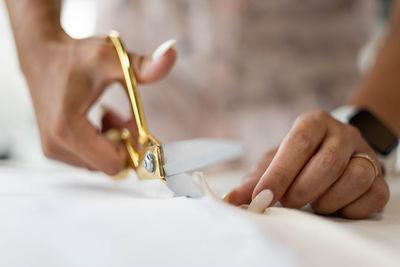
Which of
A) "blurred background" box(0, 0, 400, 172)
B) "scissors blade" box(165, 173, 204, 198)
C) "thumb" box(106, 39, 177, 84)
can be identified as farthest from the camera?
"blurred background" box(0, 0, 400, 172)

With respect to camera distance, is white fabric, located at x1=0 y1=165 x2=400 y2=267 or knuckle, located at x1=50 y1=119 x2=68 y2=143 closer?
white fabric, located at x1=0 y1=165 x2=400 y2=267

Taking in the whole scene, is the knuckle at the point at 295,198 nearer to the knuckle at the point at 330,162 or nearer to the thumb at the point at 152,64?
the knuckle at the point at 330,162

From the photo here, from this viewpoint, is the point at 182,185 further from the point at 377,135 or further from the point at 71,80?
the point at 377,135

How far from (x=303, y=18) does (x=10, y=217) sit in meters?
0.74

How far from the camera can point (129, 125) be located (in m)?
0.70

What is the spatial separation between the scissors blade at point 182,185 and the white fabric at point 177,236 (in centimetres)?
2

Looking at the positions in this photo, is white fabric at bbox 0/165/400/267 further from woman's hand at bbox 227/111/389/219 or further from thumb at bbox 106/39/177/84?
thumb at bbox 106/39/177/84

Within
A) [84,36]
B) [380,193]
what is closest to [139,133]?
[380,193]

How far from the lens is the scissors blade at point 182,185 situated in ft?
1.51

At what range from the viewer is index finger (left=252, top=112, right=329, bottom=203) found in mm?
464

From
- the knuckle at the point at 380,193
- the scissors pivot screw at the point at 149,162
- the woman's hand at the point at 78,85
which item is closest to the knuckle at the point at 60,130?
the woman's hand at the point at 78,85

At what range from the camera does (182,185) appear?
0.48 metres

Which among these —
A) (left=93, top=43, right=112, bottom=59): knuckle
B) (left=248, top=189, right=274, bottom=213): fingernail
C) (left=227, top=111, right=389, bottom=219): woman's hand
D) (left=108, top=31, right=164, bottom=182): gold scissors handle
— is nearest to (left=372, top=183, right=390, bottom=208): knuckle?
(left=227, top=111, right=389, bottom=219): woman's hand

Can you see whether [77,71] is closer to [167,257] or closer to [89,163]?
[89,163]
